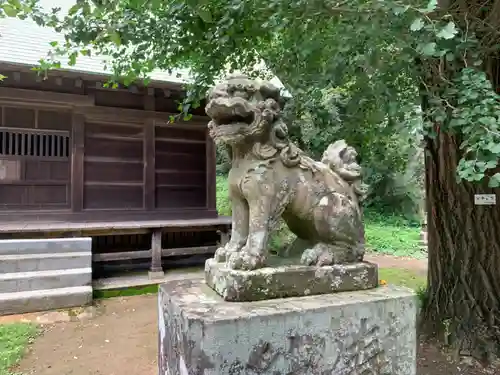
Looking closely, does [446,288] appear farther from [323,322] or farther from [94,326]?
[94,326]

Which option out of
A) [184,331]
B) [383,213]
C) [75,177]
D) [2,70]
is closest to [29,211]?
[75,177]

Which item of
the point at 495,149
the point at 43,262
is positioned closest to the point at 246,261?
the point at 495,149

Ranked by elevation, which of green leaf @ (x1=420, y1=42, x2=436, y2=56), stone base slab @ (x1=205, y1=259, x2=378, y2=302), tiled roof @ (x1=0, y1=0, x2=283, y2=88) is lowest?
stone base slab @ (x1=205, y1=259, x2=378, y2=302)

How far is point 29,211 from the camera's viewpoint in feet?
18.9

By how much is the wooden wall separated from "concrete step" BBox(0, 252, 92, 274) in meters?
1.21

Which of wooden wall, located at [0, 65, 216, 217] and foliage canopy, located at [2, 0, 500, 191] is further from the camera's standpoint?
wooden wall, located at [0, 65, 216, 217]

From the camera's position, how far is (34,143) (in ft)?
19.4

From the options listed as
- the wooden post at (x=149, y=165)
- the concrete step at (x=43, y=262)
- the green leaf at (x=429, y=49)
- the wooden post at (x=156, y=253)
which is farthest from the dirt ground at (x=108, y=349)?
the green leaf at (x=429, y=49)

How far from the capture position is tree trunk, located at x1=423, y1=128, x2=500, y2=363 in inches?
128

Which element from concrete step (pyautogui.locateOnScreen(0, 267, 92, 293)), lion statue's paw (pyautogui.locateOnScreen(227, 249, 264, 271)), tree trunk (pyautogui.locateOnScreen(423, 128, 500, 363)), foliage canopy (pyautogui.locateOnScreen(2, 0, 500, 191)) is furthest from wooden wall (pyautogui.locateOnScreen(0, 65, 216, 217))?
lion statue's paw (pyautogui.locateOnScreen(227, 249, 264, 271))

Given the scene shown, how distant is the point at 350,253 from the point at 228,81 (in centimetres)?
121

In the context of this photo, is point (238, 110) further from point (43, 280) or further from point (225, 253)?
point (43, 280)

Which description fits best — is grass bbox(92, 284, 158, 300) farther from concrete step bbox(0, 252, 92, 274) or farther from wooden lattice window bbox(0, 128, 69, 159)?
wooden lattice window bbox(0, 128, 69, 159)

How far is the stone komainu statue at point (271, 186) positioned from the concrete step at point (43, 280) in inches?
143
